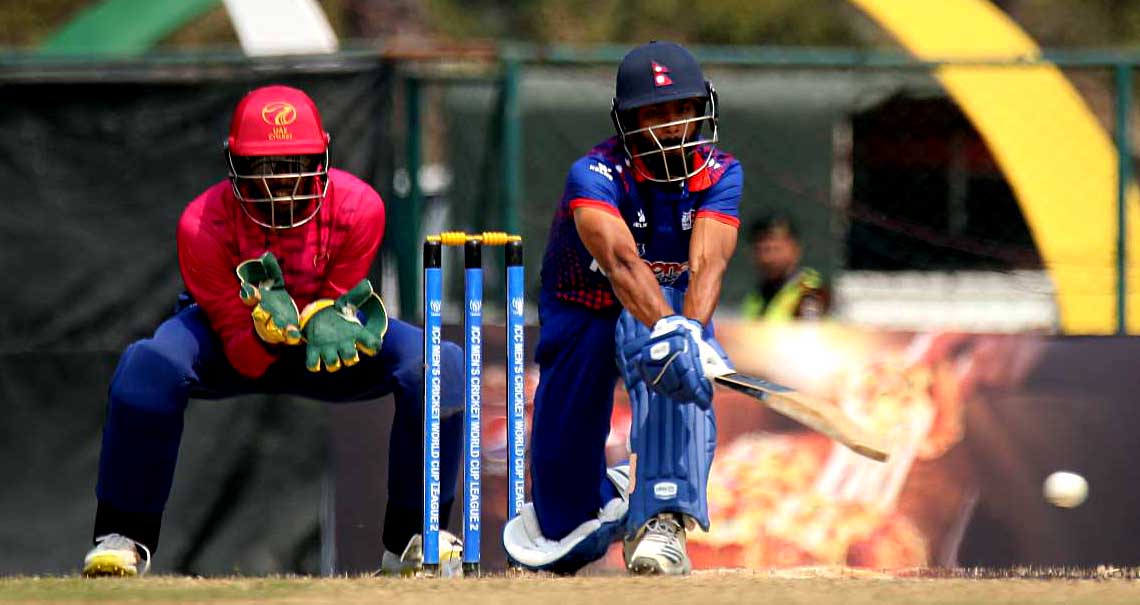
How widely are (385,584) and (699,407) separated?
1123 millimetres

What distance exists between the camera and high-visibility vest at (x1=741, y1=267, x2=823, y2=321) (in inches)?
360

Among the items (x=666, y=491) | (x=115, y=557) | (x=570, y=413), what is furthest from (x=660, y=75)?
(x=115, y=557)

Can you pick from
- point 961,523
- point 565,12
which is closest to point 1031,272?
point 961,523

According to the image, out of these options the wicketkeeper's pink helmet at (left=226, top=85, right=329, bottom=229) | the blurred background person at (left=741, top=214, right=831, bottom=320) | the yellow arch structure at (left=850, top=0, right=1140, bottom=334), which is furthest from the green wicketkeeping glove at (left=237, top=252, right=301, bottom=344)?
the yellow arch structure at (left=850, top=0, right=1140, bottom=334)

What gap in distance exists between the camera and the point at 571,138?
Answer: 935cm

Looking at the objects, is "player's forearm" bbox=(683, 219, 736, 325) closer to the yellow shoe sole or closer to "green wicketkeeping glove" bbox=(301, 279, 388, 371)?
"green wicketkeeping glove" bbox=(301, 279, 388, 371)

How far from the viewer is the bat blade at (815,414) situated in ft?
18.5

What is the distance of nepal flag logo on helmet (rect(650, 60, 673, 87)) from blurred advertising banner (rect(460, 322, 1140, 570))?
198 centimetres

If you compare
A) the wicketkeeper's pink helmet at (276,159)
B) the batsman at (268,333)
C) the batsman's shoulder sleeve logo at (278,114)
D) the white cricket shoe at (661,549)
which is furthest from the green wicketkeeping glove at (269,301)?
the white cricket shoe at (661,549)

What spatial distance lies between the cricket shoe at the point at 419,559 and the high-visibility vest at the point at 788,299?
2.81 metres

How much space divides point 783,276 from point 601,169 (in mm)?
3299

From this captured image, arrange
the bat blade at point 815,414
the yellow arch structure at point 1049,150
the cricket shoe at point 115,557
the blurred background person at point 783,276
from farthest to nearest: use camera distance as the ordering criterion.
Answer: the blurred background person at point 783,276
the yellow arch structure at point 1049,150
the cricket shoe at point 115,557
the bat blade at point 815,414

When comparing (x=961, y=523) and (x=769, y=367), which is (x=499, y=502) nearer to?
(x=769, y=367)

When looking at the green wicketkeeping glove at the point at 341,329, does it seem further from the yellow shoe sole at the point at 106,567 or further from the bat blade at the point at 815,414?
the bat blade at the point at 815,414
